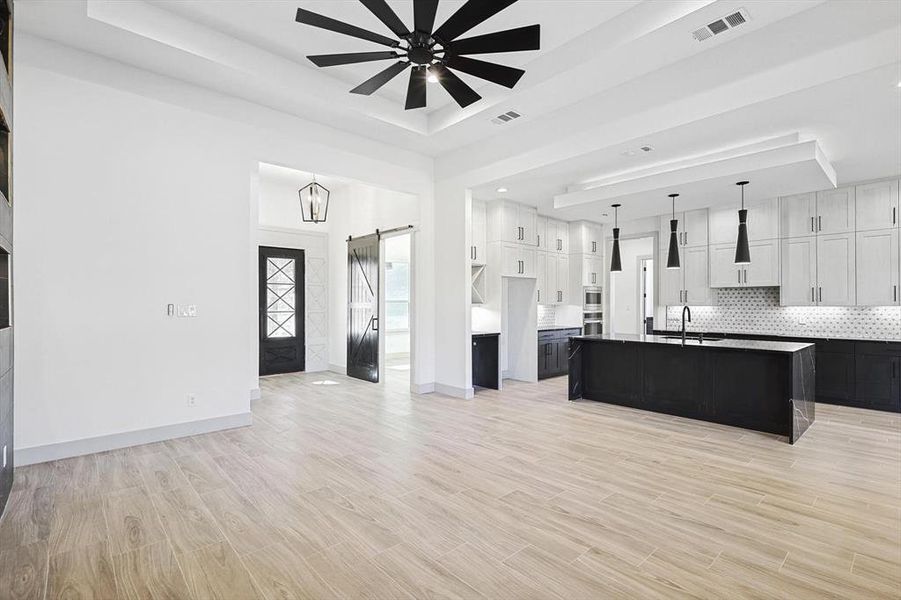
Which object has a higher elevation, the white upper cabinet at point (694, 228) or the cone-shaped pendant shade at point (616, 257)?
the white upper cabinet at point (694, 228)

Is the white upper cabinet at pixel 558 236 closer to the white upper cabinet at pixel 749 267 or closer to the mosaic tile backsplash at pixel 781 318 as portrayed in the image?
the mosaic tile backsplash at pixel 781 318

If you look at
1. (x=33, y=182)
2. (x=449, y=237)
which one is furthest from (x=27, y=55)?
(x=449, y=237)

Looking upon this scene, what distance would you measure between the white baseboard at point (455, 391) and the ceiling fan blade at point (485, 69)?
4.32 meters

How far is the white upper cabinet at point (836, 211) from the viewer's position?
6367mm

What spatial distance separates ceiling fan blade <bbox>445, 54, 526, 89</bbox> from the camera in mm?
3344

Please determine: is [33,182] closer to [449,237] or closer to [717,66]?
[449,237]

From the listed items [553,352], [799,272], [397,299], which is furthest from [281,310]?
[799,272]

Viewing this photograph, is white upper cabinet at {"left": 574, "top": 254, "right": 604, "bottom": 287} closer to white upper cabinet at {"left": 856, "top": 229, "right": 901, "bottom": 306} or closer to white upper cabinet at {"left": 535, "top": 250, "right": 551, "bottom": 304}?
white upper cabinet at {"left": 535, "top": 250, "right": 551, "bottom": 304}

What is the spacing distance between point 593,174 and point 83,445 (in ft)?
20.8

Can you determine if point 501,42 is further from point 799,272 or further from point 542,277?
point 799,272

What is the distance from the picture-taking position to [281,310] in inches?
341

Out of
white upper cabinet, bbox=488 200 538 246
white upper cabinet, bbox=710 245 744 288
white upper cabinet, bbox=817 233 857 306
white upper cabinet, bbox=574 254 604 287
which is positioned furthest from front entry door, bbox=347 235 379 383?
white upper cabinet, bbox=817 233 857 306

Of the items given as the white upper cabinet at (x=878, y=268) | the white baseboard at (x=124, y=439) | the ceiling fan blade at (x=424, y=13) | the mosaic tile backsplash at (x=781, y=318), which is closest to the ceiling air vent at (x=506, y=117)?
the ceiling fan blade at (x=424, y=13)

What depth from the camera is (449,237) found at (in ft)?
22.5
